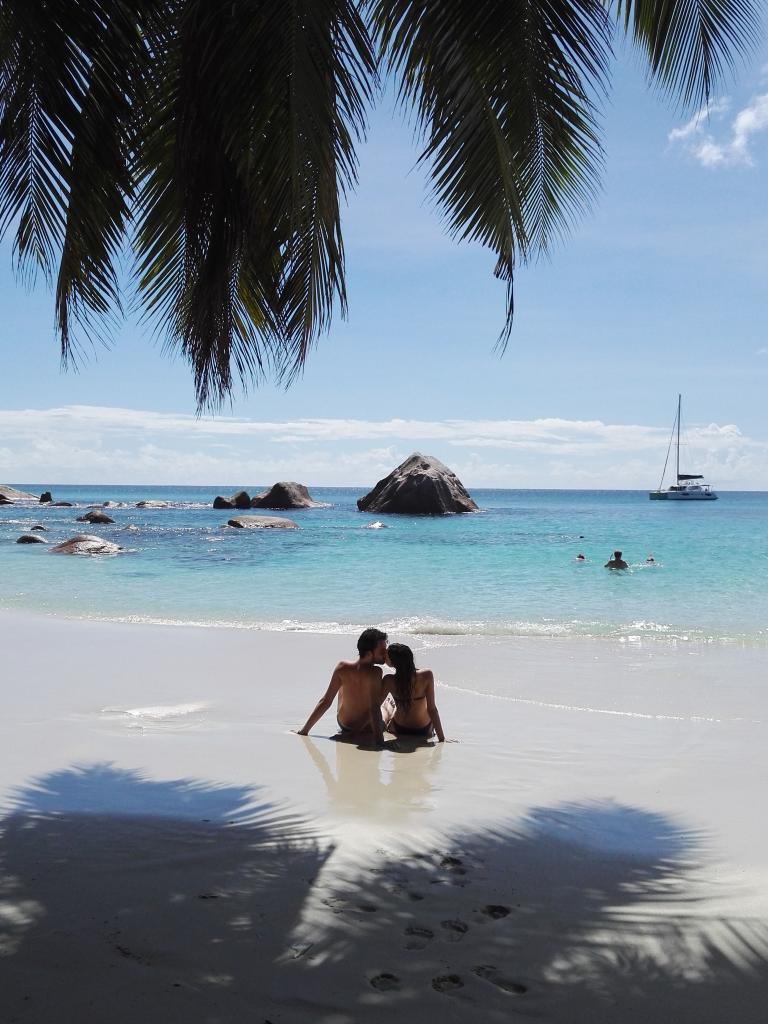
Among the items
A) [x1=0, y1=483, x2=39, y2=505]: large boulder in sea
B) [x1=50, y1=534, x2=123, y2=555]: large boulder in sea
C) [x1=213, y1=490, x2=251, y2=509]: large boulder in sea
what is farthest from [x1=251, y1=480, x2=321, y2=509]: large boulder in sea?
[x1=50, y1=534, x2=123, y2=555]: large boulder in sea

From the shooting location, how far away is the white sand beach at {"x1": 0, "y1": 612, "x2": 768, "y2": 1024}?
8.95ft

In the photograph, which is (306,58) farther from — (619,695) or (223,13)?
(619,695)

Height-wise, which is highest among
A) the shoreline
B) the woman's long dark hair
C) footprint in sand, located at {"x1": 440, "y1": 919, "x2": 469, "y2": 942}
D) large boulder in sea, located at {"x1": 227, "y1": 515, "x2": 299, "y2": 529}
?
the woman's long dark hair

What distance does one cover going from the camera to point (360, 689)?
6.72 m

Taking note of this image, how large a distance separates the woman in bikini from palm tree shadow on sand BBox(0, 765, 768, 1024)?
2088mm

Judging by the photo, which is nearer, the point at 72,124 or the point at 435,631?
the point at 72,124

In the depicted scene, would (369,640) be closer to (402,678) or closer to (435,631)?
(402,678)

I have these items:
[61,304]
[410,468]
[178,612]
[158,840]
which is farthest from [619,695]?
[410,468]

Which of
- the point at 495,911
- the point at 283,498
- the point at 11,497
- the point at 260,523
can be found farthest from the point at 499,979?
the point at 11,497

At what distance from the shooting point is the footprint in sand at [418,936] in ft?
10.0

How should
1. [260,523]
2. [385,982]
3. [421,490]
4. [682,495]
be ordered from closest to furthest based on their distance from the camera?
1. [385,982]
2. [260,523]
3. [421,490]
4. [682,495]

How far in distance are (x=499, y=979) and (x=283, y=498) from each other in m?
58.6

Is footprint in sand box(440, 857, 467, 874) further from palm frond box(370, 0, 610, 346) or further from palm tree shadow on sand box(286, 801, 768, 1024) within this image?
palm frond box(370, 0, 610, 346)

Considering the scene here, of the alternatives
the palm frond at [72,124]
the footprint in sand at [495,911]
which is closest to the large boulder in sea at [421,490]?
the palm frond at [72,124]
